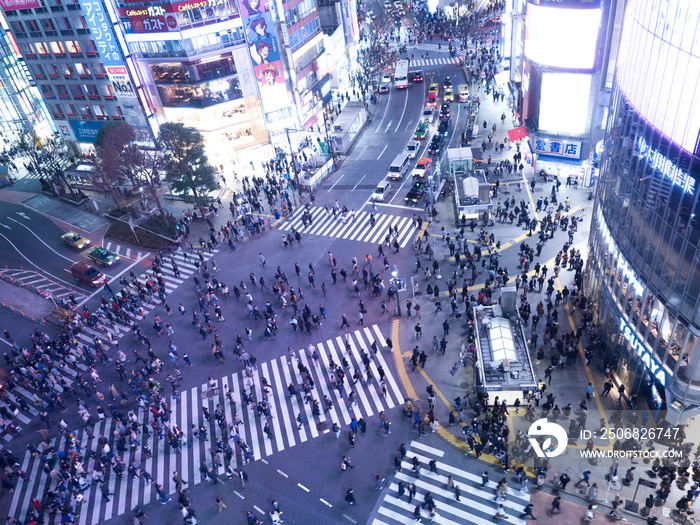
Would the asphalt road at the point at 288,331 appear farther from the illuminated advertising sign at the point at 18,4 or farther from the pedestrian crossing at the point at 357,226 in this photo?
the illuminated advertising sign at the point at 18,4

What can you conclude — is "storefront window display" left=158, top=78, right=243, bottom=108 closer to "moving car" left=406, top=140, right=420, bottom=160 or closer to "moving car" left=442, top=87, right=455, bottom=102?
"moving car" left=406, top=140, right=420, bottom=160

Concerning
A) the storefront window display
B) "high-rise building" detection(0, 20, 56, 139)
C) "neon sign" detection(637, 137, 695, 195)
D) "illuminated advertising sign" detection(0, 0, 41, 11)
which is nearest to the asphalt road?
the storefront window display

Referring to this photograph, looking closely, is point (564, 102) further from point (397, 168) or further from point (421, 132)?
point (421, 132)

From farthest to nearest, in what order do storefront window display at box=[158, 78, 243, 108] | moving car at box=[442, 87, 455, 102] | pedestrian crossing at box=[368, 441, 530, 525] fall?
moving car at box=[442, 87, 455, 102]
storefront window display at box=[158, 78, 243, 108]
pedestrian crossing at box=[368, 441, 530, 525]

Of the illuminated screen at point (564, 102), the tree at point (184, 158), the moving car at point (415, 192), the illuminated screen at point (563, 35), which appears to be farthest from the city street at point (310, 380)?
the illuminated screen at point (563, 35)

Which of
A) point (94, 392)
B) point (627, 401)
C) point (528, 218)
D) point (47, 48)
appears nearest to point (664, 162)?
point (627, 401)

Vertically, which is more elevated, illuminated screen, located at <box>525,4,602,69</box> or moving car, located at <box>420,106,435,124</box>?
illuminated screen, located at <box>525,4,602,69</box>
